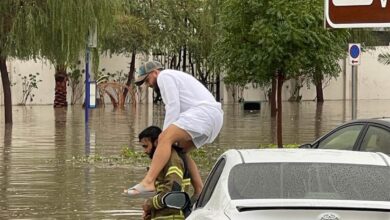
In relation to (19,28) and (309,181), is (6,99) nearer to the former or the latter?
(19,28)

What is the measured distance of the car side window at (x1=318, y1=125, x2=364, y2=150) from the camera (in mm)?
11055

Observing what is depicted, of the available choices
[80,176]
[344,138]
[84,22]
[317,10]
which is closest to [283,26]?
[317,10]

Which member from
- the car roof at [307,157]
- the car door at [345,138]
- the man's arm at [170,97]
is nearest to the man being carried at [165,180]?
the man's arm at [170,97]

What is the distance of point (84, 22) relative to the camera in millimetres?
27906

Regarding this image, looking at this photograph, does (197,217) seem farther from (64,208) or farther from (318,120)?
(318,120)

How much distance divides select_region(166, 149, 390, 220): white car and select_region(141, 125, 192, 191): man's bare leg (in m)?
1.00

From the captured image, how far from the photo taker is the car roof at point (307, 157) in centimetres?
593

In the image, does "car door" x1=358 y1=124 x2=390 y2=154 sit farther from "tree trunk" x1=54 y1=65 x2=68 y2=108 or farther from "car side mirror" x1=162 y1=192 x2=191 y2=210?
"tree trunk" x1=54 y1=65 x2=68 y2=108

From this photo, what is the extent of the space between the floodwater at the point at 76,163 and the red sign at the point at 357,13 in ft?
14.5

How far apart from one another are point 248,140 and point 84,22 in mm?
7507

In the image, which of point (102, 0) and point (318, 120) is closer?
point (102, 0)

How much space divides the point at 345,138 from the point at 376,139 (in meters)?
0.69

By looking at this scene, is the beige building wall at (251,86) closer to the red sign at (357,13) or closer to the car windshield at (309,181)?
the red sign at (357,13)

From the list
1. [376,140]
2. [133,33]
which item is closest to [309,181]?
[376,140]
